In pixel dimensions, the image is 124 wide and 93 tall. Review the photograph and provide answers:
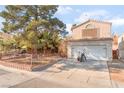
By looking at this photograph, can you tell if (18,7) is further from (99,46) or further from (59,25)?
(99,46)

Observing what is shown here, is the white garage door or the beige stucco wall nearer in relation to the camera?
the white garage door

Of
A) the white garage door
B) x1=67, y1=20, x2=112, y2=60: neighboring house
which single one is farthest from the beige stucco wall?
the white garage door

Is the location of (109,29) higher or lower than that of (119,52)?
higher

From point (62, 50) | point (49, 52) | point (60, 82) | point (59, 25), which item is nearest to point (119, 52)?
point (62, 50)

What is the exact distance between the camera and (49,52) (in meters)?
27.7

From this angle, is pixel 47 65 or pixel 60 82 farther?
pixel 47 65

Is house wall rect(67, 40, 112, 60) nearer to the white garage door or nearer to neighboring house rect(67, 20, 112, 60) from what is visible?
neighboring house rect(67, 20, 112, 60)

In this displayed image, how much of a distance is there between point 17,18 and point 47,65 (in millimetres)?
5038

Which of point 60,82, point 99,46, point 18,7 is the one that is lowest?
point 60,82

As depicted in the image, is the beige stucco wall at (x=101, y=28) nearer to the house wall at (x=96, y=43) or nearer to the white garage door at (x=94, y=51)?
the house wall at (x=96, y=43)

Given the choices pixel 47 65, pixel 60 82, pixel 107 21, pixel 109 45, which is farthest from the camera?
pixel 107 21

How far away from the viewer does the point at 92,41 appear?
24.2 metres

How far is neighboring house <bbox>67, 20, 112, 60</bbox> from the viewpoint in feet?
77.2

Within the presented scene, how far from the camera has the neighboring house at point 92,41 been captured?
23516mm
